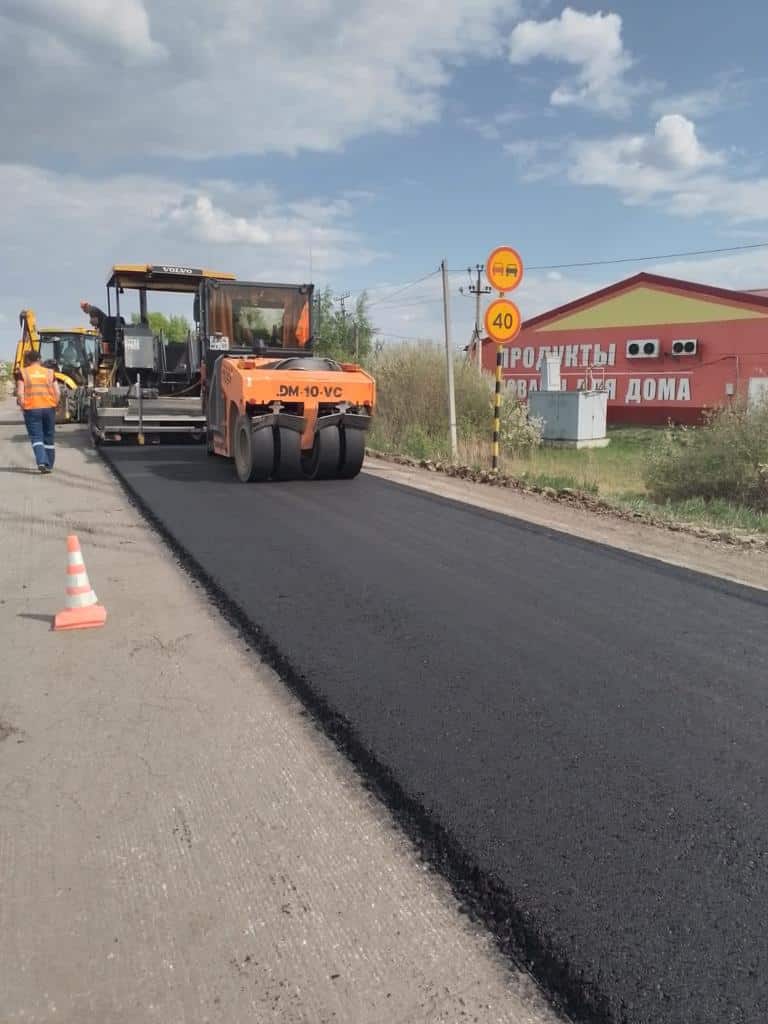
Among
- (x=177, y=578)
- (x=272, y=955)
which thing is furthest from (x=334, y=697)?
(x=177, y=578)

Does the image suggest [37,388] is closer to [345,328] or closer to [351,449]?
[351,449]

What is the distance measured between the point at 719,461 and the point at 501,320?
341 centimetres

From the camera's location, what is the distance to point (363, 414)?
10.1 metres

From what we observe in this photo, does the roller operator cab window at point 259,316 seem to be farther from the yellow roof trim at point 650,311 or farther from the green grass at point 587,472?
the yellow roof trim at point 650,311

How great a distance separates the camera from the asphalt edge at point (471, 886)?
2.01 metres

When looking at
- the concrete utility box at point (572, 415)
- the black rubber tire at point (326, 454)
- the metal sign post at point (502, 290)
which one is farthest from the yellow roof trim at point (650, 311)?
the black rubber tire at point (326, 454)

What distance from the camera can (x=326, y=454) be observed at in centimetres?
1013

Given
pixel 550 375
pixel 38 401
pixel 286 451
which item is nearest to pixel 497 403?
pixel 286 451

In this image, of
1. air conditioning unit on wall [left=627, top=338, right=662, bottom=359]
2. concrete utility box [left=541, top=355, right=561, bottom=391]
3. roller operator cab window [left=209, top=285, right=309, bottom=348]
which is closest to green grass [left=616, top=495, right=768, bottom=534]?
roller operator cab window [left=209, top=285, right=309, bottom=348]

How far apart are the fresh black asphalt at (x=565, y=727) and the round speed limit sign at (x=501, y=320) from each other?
4425 mm

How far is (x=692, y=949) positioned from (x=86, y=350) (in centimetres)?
2419

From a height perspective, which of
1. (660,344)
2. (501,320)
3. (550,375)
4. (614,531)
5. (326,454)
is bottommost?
(614,531)

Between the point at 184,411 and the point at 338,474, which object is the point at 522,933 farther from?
the point at 184,411

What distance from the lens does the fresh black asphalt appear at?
2.18 m
